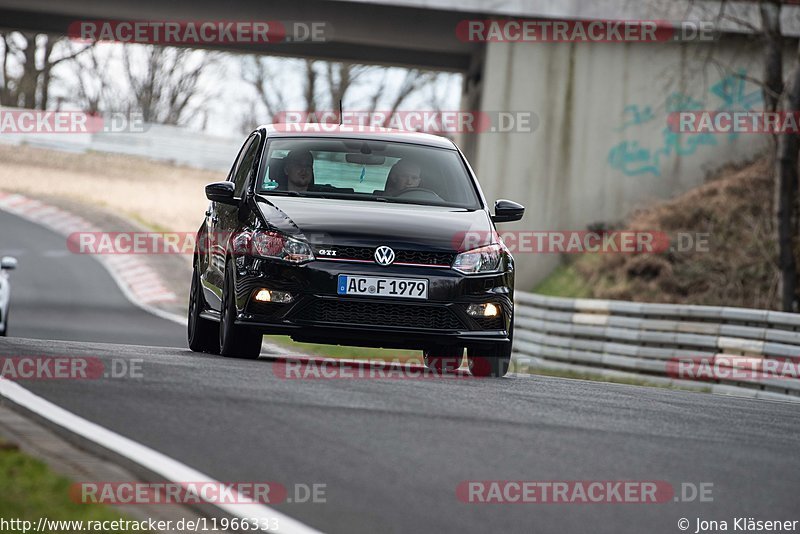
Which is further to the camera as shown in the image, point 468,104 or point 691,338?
point 468,104

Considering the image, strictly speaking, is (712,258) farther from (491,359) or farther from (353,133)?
(491,359)

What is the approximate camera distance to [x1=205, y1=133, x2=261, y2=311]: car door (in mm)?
11031

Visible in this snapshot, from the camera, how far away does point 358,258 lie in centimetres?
1012

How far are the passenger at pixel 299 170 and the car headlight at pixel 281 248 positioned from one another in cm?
85

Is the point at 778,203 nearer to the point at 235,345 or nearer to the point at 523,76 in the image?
the point at 523,76

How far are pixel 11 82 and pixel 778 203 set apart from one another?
49.3m

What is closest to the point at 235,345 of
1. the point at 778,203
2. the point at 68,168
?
the point at 778,203

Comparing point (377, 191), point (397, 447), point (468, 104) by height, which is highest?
point (468, 104)

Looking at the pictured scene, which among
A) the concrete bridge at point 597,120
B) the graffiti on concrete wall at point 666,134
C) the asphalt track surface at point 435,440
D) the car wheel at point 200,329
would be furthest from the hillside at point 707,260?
the asphalt track surface at point 435,440

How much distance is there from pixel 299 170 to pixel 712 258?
14.1m

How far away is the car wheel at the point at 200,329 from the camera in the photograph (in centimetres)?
1223

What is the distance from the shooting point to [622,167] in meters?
27.4

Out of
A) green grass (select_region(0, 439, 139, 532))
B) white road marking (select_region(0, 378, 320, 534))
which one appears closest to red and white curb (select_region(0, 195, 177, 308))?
white road marking (select_region(0, 378, 320, 534))

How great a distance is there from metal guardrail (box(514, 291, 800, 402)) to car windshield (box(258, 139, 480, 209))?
5.00 m
